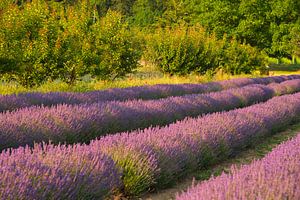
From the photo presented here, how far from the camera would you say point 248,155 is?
21.3 feet

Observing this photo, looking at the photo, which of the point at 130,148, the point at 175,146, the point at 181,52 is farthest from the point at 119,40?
the point at 130,148

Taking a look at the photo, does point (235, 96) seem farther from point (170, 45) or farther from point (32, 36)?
point (170, 45)

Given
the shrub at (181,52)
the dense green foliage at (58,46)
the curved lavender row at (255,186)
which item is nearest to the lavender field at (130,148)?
the curved lavender row at (255,186)

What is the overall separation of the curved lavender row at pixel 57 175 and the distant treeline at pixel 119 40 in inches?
315

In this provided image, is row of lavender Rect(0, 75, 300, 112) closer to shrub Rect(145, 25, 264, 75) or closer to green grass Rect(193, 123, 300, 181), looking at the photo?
green grass Rect(193, 123, 300, 181)

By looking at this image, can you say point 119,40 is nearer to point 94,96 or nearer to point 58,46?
point 58,46

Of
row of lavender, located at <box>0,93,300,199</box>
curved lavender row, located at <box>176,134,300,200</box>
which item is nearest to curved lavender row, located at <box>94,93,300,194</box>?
row of lavender, located at <box>0,93,300,199</box>

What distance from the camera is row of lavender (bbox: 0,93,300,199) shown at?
2.94 meters

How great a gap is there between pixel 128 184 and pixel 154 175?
0.33 m

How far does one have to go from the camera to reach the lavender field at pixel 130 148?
9.13 ft

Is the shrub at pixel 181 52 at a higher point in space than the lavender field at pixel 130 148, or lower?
lower

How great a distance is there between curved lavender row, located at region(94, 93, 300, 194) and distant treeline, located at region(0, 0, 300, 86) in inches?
272

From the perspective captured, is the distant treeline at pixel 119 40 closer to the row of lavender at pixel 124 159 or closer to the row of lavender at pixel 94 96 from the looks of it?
the row of lavender at pixel 94 96

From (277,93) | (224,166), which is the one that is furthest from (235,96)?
(224,166)
